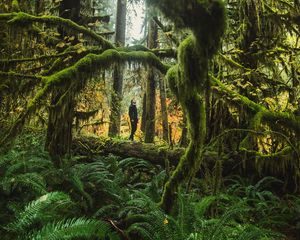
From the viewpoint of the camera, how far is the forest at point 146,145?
14.6ft

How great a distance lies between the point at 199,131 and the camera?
465 centimetres

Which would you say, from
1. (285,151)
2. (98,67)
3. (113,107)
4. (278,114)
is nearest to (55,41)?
(98,67)

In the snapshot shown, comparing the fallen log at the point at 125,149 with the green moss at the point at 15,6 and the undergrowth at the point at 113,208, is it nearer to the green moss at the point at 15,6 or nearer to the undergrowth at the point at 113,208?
the undergrowth at the point at 113,208

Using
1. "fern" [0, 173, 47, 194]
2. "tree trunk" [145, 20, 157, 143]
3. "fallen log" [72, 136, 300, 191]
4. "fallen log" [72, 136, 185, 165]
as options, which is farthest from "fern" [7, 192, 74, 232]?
"tree trunk" [145, 20, 157, 143]

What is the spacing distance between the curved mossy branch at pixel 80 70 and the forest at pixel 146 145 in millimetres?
18

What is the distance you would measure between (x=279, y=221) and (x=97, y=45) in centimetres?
478

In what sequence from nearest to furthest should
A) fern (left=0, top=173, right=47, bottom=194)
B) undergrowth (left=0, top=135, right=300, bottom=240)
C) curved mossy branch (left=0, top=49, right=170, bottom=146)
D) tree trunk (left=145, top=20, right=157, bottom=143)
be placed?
undergrowth (left=0, top=135, right=300, bottom=240) < curved mossy branch (left=0, top=49, right=170, bottom=146) < fern (left=0, top=173, right=47, bottom=194) < tree trunk (left=145, top=20, right=157, bottom=143)

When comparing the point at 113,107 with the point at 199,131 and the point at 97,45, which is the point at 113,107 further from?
the point at 199,131

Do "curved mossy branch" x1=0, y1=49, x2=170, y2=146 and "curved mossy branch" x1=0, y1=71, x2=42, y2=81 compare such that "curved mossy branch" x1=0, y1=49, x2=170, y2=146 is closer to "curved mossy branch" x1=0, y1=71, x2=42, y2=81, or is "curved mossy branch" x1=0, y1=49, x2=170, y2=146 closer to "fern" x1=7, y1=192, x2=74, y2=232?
"curved mossy branch" x1=0, y1=71, x2=42, y2=81

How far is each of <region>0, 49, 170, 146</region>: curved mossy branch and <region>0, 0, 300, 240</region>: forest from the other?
0.7 inches

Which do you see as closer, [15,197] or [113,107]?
[15,197]

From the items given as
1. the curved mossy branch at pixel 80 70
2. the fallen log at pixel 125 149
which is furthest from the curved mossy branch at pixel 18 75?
the fallen log at pixel 125 149

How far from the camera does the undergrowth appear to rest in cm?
474

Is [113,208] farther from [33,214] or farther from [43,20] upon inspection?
[43,20]
